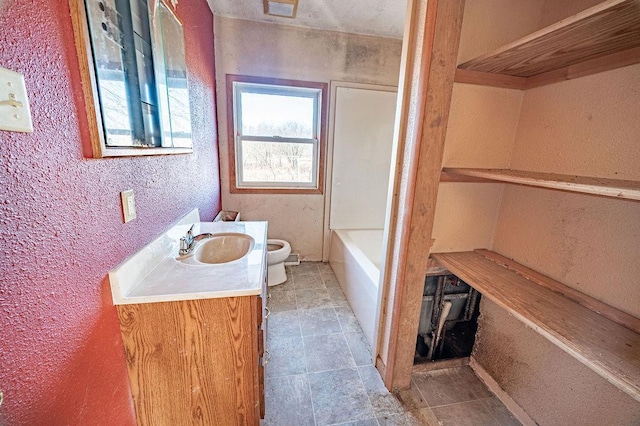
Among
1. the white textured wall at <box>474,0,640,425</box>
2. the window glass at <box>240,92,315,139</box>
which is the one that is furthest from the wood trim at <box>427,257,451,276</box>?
the window glass at <box>240,92,315,139</box>

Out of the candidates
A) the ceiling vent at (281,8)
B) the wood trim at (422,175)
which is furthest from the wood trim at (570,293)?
the ceiling vent at (281,8)

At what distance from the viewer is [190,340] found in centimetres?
95

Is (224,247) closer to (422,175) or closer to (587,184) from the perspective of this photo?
(422,175)

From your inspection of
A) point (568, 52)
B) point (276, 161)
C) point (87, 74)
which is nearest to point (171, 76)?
point (87, 74)

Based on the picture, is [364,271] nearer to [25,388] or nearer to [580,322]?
[580,322]

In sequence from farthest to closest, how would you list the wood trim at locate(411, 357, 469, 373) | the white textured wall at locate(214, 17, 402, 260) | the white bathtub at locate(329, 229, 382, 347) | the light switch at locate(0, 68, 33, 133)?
the white textured wall at locate(214, 17, 402, 260), the white bathtub at locate(329, 229, 382, 347), the wood trim at locate(411, 357, 469, 373), the light switch at locate(0, 68, 33, 133)

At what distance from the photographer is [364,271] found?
1922mm

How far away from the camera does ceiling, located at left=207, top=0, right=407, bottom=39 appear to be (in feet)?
6.66

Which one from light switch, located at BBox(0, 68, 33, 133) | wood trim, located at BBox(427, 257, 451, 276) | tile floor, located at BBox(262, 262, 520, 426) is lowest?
tile floor, located at BBox(262, 262, 520, 426)

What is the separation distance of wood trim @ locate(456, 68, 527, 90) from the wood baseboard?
1600 mm

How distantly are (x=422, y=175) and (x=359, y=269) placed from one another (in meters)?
1.05

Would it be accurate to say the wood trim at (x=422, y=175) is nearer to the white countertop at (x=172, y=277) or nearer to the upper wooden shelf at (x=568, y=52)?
the upper wooden shelf at (x=568, y=52)

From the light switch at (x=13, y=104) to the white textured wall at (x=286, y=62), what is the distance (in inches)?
81.8

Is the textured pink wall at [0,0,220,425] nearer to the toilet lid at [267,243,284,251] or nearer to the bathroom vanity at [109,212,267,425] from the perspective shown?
the bathroom vanity at [109,212,267,425]
